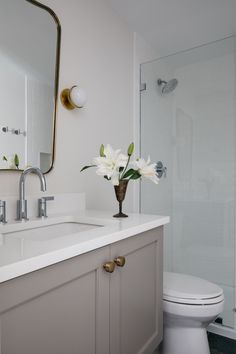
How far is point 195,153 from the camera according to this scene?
2.31 meters

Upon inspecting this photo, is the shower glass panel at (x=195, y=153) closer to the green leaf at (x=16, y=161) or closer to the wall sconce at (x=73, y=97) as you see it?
the wall sconce at (x=73, y=97)

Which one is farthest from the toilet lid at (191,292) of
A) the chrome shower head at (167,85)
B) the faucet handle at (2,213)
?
the chrome shower head at (167,85)

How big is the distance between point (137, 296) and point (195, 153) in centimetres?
147

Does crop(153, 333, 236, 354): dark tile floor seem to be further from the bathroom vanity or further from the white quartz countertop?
the white quartz countertop

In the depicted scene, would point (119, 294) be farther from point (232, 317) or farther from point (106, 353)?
point (232, 317)

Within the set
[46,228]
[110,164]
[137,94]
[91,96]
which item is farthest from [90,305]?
[137,94]

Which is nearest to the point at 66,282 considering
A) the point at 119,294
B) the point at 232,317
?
the point at 119,294

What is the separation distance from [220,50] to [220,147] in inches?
28.8

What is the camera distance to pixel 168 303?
1.44 m

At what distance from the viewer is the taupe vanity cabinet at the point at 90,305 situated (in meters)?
0.67

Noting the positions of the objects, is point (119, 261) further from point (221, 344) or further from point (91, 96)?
point (221, 344)

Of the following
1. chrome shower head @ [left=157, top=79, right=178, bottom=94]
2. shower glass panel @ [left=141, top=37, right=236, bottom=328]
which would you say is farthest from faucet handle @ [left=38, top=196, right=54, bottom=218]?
chrome shower head @ [left=157, top=79, right=178, bottom=94]

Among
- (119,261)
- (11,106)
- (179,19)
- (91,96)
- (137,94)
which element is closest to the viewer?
Answer: (119,261)

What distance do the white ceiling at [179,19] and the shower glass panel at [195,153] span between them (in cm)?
18
